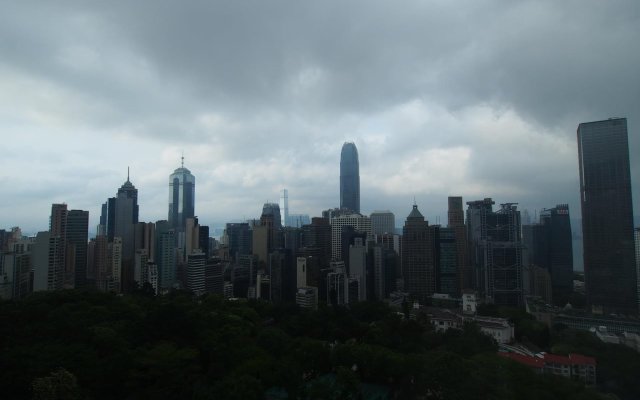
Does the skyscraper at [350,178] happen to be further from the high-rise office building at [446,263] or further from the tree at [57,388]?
the tree at [57,388]

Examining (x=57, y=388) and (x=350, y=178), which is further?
(x=350, y=178)

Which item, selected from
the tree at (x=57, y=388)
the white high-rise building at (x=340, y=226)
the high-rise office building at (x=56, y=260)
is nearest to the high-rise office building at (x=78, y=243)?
the high-rise office building at (x=56, y=260)

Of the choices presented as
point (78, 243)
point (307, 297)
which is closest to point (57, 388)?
point (307, 297)

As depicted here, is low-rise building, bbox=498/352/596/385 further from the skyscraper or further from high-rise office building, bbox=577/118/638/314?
the skyscraper

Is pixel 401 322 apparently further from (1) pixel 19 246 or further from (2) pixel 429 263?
(1) pixel 19 246

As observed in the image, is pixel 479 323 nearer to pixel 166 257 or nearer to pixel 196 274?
pixel 196 274

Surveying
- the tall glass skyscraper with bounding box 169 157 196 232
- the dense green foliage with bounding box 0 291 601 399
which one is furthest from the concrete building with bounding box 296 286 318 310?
the tall glass skyscraper with bounding box 169 157 196 232
